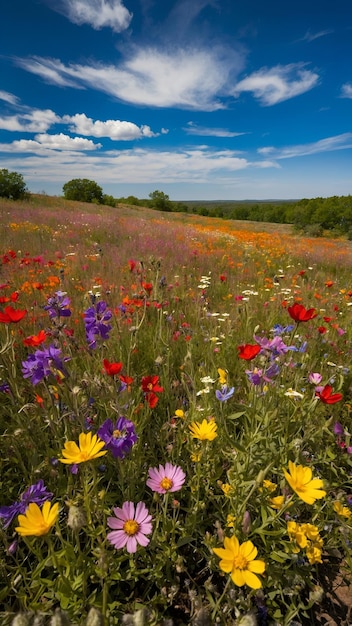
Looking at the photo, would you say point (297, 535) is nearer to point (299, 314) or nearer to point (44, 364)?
point (299, 314)

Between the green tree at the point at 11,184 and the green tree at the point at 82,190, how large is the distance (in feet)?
71.5

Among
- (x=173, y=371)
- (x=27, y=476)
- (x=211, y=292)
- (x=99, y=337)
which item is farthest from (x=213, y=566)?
(x=211, y=292)

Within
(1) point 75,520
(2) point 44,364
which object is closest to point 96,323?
(2) point 44,364

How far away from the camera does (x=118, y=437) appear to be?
1.22m

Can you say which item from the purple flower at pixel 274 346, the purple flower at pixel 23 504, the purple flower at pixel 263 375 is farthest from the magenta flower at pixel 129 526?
the purple flower at pixel 274 346

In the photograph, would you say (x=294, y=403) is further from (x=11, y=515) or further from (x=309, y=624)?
(x=11, y=515)

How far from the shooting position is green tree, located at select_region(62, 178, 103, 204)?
135ft

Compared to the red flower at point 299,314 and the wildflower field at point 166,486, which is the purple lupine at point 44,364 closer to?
the wildflower field at point 166,486

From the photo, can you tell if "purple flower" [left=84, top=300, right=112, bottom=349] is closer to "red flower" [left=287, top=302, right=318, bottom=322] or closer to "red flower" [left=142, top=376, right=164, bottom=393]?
"red flower" [left=142, top=376, right=164, bottom=393]

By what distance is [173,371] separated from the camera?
2.54 meters

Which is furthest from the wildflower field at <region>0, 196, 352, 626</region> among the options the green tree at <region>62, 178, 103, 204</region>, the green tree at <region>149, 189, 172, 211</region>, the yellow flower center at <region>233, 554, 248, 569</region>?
the green tree at <region>149, 189, 172, 211</region>

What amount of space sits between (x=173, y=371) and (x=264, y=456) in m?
1.18

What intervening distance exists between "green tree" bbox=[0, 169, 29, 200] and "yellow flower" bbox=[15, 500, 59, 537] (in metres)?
22.7

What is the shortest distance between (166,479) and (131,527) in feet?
0.63
